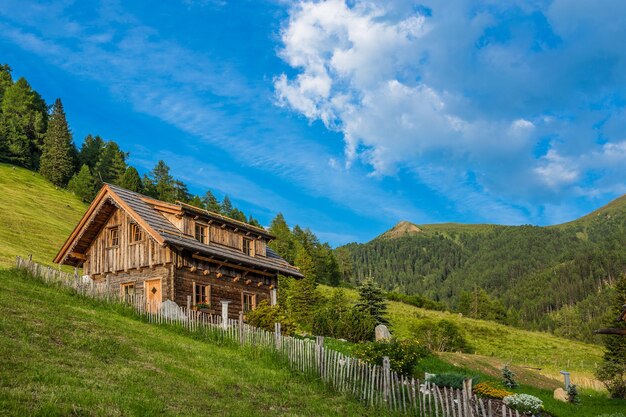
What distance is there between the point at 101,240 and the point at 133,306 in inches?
418

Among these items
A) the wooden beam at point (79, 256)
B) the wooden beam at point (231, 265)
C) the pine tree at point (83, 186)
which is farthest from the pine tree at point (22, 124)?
the wooden beam at point (231, 265)

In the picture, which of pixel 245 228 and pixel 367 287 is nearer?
pixel 245 228

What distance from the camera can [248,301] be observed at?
116 ft

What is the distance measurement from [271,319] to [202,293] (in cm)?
619

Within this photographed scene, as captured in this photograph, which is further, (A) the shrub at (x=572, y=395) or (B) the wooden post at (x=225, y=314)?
(A) the shrub at (x=572, y=395)

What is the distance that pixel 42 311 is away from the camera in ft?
65.8

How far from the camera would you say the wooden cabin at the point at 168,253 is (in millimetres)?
31000

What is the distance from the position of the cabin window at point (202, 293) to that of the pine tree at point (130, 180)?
7964 centimetres

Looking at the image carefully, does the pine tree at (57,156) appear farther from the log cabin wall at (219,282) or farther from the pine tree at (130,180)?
the log cabin wall at (219,282)

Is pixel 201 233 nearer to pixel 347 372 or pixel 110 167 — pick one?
pixel 347 372

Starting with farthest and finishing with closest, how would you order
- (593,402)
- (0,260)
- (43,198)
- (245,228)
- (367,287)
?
(43,198) → (367,287) → (0,260) → (245,228) → (593,402)

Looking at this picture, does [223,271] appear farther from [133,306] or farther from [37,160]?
[37,160]

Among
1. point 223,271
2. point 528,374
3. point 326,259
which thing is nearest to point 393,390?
point 223,271

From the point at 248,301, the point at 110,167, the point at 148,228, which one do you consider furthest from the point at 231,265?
the point at 110,167
